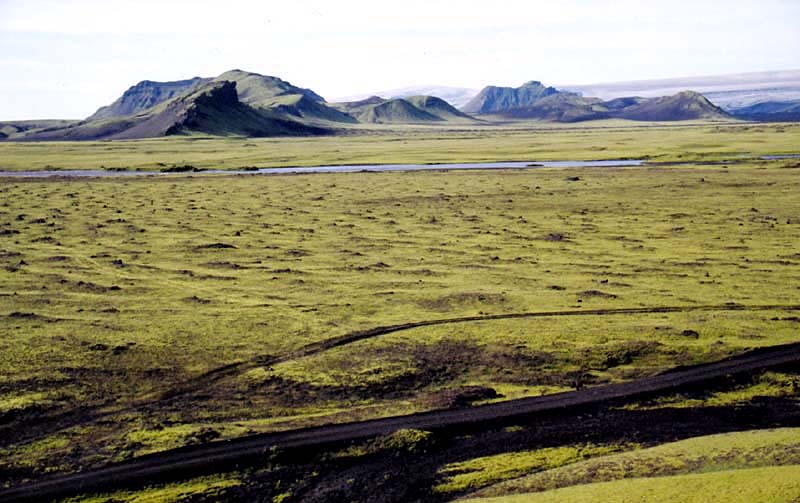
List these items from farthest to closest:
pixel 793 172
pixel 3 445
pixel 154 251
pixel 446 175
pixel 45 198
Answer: pixel 446 175 < pixel 793 172 < pixel 45 198 < pixel 154 251 < pixel 3 445

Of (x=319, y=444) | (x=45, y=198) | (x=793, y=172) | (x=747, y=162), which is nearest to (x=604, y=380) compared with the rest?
(x=319, y=444)

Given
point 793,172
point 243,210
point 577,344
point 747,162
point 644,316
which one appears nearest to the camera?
point 577,344

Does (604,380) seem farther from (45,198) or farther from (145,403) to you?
(45,198)

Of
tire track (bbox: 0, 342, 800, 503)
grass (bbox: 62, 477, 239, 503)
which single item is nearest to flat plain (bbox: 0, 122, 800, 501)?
grass (bbox: 62, 477, 239, 503)

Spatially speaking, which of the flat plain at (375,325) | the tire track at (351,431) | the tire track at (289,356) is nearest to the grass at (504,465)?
the flat plain at (375,325)

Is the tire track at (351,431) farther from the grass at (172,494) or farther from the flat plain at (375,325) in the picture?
the flat plain at (375,325)

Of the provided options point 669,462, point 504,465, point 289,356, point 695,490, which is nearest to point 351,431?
point 504,465
